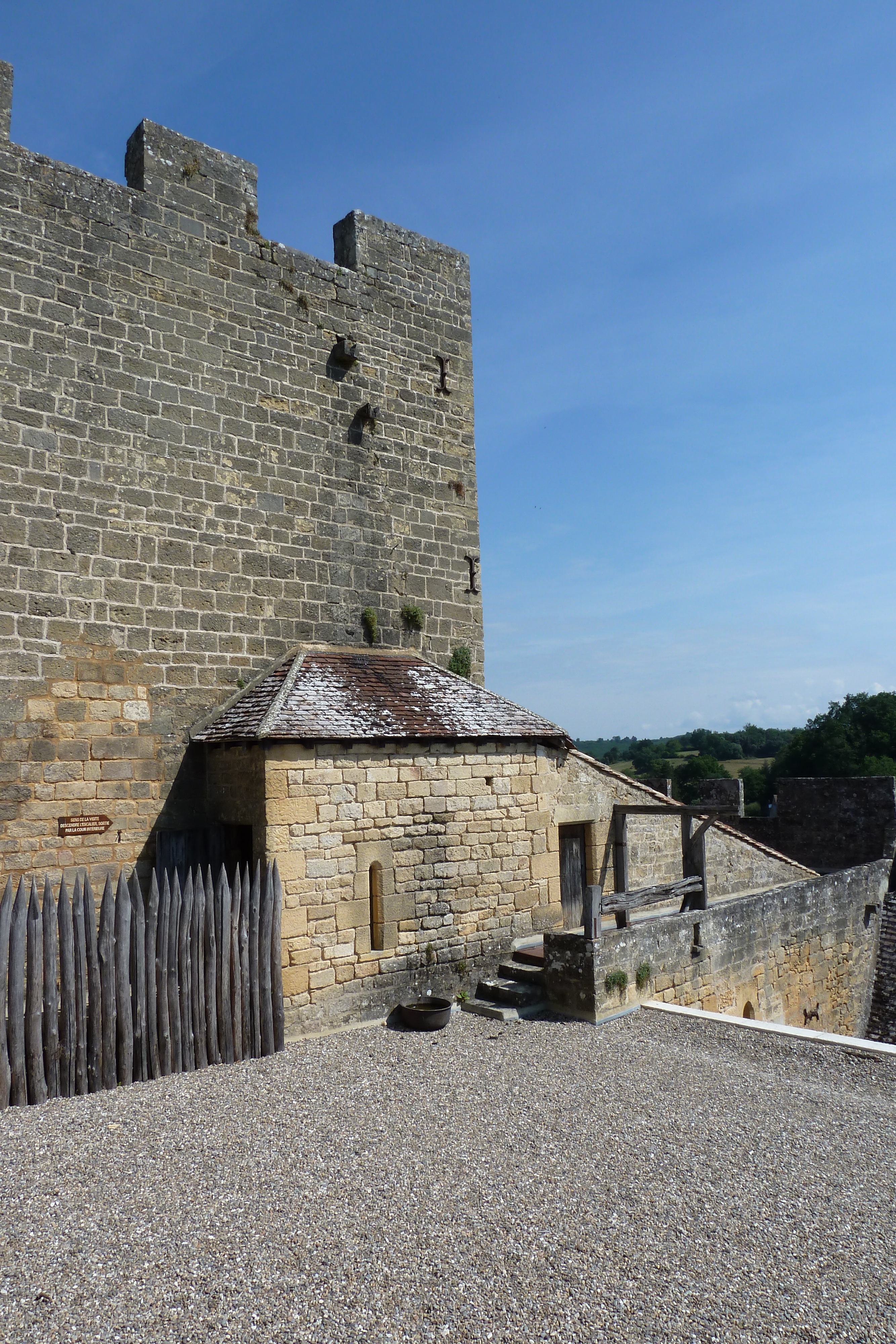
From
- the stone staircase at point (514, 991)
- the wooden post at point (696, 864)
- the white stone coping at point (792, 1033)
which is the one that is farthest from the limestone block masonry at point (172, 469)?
the white stone coping at point (792, 1033)

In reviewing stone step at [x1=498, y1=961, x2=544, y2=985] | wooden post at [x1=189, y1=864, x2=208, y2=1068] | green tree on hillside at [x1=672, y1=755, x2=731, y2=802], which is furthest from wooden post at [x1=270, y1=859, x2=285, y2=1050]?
green tree on hillside at [x1=672, y1=755, x2=731, y2=802]

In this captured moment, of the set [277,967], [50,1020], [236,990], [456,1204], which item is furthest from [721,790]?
[50,1020]

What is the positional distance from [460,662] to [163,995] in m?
6.57

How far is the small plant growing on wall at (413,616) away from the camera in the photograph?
1184cm

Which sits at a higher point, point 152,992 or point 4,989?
point 4,989

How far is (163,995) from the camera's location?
6945 millimetres

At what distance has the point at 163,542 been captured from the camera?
9398mm

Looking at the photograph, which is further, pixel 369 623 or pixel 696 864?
pixel 369 623

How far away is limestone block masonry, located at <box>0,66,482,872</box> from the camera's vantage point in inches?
335

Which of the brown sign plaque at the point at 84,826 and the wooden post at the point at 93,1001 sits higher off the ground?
the brown sign plaque at the point at 84,826

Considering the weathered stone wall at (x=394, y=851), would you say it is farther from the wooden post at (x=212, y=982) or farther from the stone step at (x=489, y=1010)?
the wooden post at (x=212, y=982)

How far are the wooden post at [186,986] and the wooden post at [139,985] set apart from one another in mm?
294

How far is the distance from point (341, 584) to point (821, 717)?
5248cm

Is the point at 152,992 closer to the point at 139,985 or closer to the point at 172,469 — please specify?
the point at 139,985
